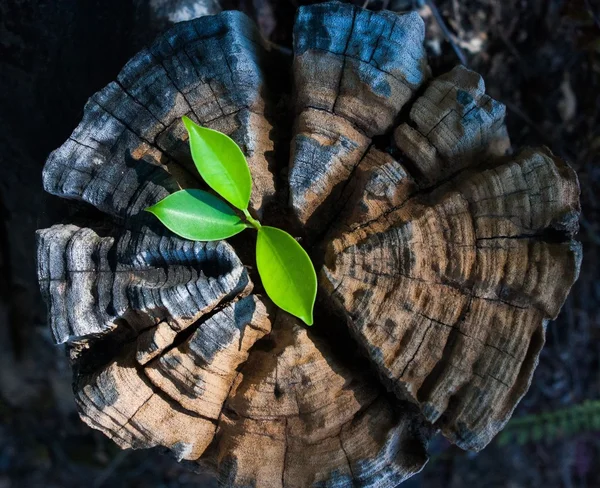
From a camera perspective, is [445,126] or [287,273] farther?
[445,126]

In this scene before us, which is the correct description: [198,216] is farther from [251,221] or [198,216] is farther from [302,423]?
[302,423]

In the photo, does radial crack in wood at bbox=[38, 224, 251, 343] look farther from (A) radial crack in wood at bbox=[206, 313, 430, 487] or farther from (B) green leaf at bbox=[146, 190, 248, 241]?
(A) radial crack in wood at bbox=[206, 313, 430, 487]

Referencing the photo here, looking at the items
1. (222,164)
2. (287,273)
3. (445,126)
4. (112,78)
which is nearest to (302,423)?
(287,273)

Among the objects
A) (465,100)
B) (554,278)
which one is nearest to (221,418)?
(554,278)

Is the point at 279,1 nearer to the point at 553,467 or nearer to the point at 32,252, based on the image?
the point at 32,252

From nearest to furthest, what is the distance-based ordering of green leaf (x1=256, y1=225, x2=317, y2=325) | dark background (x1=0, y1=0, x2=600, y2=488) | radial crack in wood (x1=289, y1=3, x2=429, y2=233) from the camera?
1. green leaf (x1=256, y1=225, x2=317, y2=325)
2. radial crack in wood (x1=289, y1=3, x2=429, y2=233)
3. dark background (x1=0, y1=0, x2=600, y2=488)

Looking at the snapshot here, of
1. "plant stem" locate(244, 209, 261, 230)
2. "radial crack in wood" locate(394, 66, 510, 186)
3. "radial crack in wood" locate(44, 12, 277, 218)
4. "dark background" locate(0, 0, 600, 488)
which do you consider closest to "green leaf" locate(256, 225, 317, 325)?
"plant stem" locate(244, 209, 261, 230)

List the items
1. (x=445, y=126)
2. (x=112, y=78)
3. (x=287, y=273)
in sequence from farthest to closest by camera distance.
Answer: (x=112, y=78) → (x=445, y=126) → (x=287, y=273)
